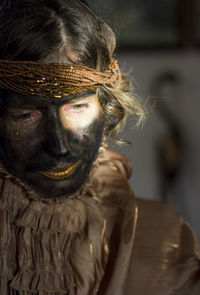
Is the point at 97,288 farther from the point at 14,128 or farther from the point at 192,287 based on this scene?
the point at 14,128

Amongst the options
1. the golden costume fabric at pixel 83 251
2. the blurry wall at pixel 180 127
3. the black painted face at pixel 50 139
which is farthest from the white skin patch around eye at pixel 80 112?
the blurry wall at pixel 180 127

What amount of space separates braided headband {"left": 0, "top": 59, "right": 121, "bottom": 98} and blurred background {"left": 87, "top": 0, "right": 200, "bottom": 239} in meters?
1.22

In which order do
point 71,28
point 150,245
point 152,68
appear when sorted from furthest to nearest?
1. point 152,68
2. point 150,245
3. point 71,28

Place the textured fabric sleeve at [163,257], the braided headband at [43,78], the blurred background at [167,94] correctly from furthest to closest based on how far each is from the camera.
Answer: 1. the blurred background at [167,94]
2. the textured fabric sleeve at [163,257]
3. the braided headband at [43,78]

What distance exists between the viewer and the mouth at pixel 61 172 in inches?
Answer: 30.9

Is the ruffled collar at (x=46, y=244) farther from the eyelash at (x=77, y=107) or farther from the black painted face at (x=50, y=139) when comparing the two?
the eyelash at (x=77, y=107)

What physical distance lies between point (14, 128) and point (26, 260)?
22 centimetres

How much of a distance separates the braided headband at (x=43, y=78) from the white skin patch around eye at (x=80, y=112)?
2 centimetres

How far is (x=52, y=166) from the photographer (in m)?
0.78

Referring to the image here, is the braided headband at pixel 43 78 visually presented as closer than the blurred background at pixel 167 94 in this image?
Yes

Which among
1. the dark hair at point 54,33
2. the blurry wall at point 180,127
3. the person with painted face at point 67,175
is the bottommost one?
the blurry wall at point 180,127

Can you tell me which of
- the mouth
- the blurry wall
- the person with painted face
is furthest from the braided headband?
the blurry wall

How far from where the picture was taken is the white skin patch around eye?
76 cm

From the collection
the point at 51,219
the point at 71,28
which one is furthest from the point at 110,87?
the point at 51,219
